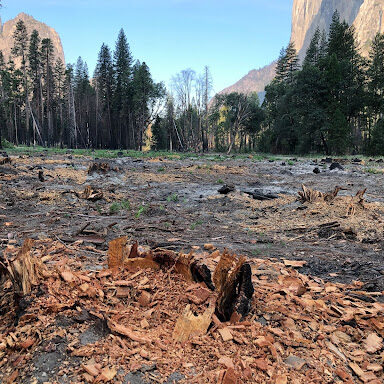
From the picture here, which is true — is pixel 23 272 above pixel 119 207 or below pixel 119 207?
above

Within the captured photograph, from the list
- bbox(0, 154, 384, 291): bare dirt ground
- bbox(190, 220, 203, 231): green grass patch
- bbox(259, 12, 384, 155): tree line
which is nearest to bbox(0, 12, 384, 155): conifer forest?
bbox(259, 12, 384, 155): tree line

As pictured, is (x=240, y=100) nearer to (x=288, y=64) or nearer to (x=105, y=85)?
(x=288, y=64)

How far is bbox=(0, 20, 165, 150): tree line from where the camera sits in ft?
138

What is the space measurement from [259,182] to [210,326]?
1019 centimetres

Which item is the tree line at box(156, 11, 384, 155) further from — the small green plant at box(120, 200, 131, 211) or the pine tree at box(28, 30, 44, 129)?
the pine tree at box(28, 30, 44, 129)

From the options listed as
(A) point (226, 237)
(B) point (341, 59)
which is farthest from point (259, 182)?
(B) point (341, 59)

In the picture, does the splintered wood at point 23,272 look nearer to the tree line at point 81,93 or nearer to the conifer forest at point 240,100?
the conifer forest at point 240,100

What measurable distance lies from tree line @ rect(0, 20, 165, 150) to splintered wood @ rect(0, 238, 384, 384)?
1640 inches

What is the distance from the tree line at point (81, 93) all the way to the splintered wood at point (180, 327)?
1640 inches

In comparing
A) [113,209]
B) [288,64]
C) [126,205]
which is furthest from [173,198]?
[288,64]

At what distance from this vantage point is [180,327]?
8.04 ft

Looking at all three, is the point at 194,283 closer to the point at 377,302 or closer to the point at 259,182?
the point at 377,302

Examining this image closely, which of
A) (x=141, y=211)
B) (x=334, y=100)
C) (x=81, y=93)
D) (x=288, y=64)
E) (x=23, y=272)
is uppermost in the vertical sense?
(x=288, y=64)

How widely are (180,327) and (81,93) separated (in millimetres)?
60230
